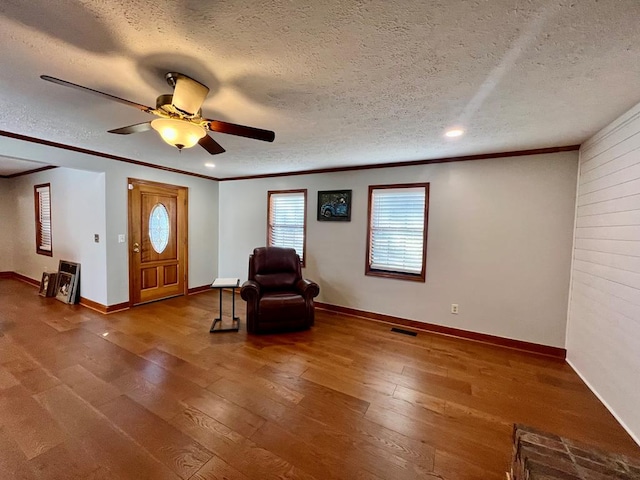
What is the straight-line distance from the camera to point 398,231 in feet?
12.6

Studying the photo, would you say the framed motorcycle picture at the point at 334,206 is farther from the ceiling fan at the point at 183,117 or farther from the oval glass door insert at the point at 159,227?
the oval glass door insert at the point at 159,227

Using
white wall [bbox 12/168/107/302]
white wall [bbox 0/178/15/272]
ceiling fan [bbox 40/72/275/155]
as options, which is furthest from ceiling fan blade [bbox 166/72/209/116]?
white wall [bbox 0/178/15/272]

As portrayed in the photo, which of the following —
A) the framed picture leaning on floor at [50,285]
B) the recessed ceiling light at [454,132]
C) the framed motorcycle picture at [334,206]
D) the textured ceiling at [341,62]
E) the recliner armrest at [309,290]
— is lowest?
the framed picture leaning on floor at [50,285]

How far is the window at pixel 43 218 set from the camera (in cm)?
511

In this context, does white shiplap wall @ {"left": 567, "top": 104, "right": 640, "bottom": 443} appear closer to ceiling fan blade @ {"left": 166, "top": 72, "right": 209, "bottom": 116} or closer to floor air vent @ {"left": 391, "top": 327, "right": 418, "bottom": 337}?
floor air vent @ {"left": 391, "top": 327, "right": 418, "bottom": 337}

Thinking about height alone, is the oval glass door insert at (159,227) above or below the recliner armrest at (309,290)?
above

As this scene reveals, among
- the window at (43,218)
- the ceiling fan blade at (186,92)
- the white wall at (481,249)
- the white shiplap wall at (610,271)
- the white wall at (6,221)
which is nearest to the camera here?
the ceiling fan blade at (186,92)

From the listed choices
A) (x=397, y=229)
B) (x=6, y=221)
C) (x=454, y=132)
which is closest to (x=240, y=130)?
(x=454, y=132)

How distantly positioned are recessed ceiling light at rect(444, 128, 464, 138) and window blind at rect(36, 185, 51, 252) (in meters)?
6.85

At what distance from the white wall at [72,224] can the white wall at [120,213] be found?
0.05 metres

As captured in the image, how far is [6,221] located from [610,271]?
10.3 metres

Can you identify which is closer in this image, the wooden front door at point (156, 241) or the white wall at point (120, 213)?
the white wall at point (120, 213)

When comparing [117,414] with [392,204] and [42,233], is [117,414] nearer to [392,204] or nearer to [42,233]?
[392,204]

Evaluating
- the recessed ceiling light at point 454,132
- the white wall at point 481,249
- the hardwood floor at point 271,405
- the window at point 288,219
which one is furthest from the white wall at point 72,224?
the recessed ceiling light at point 454,132
